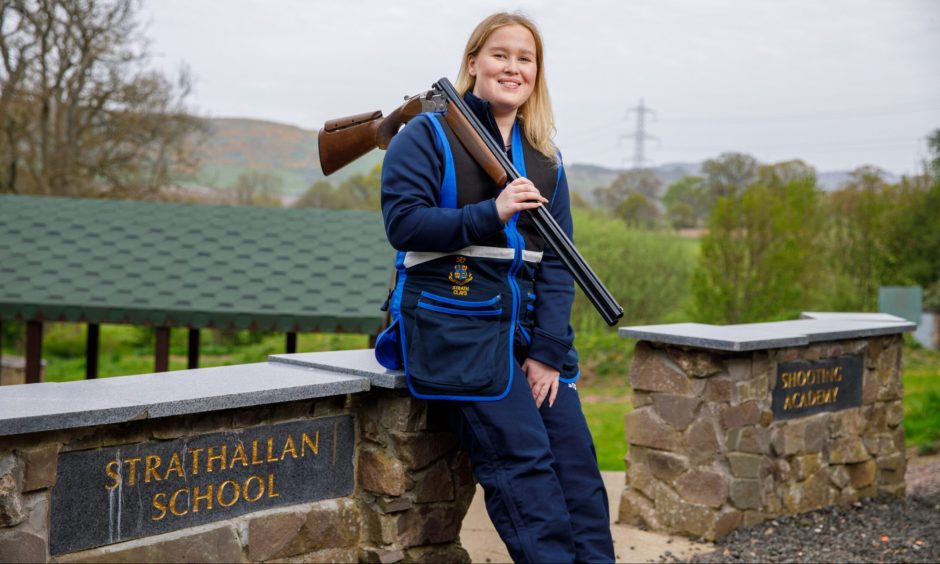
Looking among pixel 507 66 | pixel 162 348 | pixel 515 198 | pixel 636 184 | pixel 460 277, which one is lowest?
pixel 162 348

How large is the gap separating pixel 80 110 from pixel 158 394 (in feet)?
69.1

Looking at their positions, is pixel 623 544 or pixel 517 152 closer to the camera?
pixel 517 152

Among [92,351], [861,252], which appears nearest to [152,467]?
[92,351]

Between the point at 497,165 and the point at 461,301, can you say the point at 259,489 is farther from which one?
the point at 497,165

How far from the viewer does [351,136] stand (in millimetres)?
3848

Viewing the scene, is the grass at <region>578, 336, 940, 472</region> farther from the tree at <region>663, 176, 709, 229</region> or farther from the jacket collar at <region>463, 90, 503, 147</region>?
the tree at <region>663, 176, 709, 229</region>

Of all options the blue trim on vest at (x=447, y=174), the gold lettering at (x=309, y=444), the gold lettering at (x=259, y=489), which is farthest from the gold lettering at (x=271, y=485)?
the blue trim on vest at (x=447, y=174)

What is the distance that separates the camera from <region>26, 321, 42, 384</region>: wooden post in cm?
862

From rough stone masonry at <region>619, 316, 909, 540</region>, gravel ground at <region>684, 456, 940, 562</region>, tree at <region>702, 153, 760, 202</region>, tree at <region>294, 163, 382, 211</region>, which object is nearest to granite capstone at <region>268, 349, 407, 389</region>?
rough stone masonry at <region>619, 316, 909, 540</region>

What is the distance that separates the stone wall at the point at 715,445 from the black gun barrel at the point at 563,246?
2088 millimetres

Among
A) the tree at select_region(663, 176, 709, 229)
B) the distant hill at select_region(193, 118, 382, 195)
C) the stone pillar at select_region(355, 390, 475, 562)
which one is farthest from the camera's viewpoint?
the tree at select_region(663, 176, 709, 229)

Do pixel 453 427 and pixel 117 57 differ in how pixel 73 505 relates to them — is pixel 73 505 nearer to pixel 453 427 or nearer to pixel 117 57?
pixel 453 427

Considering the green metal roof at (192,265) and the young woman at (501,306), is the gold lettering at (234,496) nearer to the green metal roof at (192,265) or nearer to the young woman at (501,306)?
the young woman at (501,306)

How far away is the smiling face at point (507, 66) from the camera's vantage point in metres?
3.52
